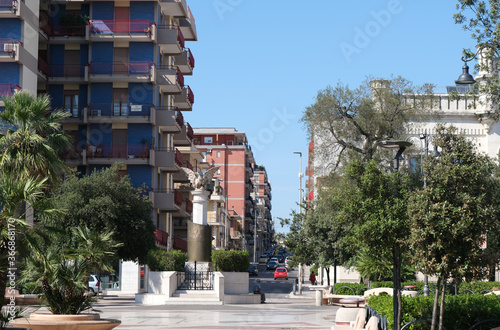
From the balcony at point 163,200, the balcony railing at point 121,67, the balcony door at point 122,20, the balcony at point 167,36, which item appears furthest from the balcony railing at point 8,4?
the balcony at point 163,200

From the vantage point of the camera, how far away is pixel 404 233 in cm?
1750

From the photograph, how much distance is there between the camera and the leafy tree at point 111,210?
1641 inches

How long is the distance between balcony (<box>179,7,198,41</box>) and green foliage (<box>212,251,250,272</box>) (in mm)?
26389

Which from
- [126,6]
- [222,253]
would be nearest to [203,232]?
[222,253]

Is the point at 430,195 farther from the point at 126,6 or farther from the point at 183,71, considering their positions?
the point at 183,71

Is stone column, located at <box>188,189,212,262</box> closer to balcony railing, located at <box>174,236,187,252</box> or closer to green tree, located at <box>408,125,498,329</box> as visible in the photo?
balcony railing, located at <box>174,236,187,252</box>

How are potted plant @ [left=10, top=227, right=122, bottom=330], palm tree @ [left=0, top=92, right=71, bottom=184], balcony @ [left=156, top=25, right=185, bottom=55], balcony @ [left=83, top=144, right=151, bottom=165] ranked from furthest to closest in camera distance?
balcony @ [left=156, top=25, right=185, bottom=55]
balcony @ [left=83, top=144, right=151, bottom=165]
palm tree @ [left=0, top=92, right=71, bottom=184]
potted plant @ [left=10, top=227, right=122, bottom=330]

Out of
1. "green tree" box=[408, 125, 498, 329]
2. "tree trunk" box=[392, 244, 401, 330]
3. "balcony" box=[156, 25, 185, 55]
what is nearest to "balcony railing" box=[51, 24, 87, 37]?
"balcony" box=[156, 25, 185, 55]

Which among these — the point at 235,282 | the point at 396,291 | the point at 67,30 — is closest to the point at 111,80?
the point at 67,30

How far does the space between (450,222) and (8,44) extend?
3506cm

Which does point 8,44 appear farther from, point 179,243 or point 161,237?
point 179,243

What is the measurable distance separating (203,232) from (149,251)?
3269 mm

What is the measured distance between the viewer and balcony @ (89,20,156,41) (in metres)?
53.4

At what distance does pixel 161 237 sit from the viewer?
184 feet
